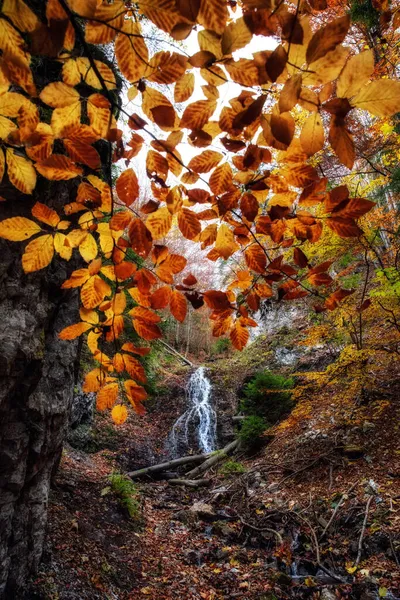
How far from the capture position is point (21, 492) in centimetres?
265

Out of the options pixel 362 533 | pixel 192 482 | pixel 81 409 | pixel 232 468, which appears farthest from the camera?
pixel 81 409

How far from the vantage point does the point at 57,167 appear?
0.97 m

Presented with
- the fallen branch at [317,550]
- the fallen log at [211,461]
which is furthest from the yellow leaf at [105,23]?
the fallen log at [211,461]

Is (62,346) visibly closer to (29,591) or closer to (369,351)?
(29,591)

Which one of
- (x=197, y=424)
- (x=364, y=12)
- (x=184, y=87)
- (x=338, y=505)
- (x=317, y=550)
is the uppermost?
(x=364, y=12)

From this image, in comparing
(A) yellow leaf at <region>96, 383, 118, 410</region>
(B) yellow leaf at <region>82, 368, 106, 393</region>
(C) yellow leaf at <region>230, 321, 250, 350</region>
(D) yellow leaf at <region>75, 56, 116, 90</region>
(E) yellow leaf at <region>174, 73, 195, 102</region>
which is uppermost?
(D) yellow leaf at <region>75, 56, 116, 90</region>

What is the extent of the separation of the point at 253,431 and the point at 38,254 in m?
7.01

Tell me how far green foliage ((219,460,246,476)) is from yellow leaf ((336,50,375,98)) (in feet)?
22.4

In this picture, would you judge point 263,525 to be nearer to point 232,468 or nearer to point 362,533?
point 362,533

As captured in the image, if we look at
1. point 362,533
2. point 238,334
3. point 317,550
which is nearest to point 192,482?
point 317,550

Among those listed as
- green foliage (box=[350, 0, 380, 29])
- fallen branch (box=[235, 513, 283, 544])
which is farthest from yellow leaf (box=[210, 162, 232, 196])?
green foliage (box=[350, 0, 380, 29])

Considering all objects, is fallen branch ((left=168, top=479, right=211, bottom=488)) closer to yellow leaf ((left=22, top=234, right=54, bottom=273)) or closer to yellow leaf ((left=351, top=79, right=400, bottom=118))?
yellow leaf ((left=22, top=234, right=54, bottom=273))

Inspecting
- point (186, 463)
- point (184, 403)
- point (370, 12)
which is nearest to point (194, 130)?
point (370, 12)

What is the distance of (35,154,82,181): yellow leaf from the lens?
0.97 m
